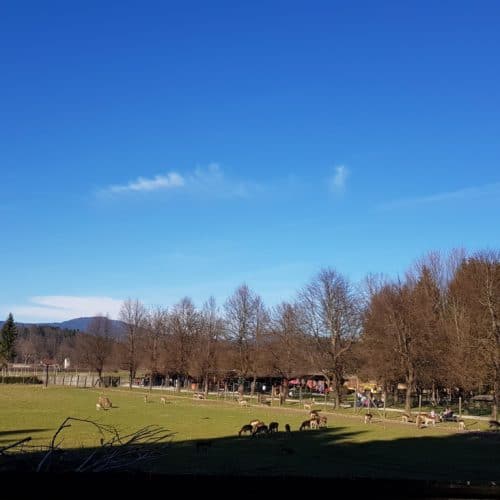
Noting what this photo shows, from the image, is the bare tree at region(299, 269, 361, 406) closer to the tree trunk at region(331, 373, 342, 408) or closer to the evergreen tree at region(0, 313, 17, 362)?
the tree trunk at region(331, 373, 342, 408)

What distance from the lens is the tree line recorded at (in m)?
54.7

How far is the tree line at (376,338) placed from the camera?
54719 millimetres

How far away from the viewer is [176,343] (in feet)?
330

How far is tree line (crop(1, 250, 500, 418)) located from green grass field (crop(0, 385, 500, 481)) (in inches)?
405

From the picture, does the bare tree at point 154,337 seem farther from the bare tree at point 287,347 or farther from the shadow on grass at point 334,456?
the shadow on grass at point 334,456

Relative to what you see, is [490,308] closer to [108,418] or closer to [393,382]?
[393,382]

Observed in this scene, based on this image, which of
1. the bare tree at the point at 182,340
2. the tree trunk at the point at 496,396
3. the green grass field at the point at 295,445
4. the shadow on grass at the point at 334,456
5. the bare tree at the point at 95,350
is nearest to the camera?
the shadow on grass at the point at 334,456

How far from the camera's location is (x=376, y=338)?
66.1 meters

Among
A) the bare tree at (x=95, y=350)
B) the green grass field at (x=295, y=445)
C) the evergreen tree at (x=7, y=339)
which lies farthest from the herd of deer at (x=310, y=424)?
the evergreen tree at (x=7, y=339)

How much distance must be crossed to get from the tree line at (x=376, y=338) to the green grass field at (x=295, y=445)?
1029 centimetres

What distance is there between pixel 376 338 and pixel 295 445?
3683 cm

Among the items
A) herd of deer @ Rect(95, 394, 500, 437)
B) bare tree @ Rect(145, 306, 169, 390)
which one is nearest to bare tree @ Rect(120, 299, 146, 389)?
bare tree @ Rect(145, 306, 169, 390)

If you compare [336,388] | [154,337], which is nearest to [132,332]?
[154,337]

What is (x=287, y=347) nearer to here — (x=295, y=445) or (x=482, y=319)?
(x=482, y=319)
